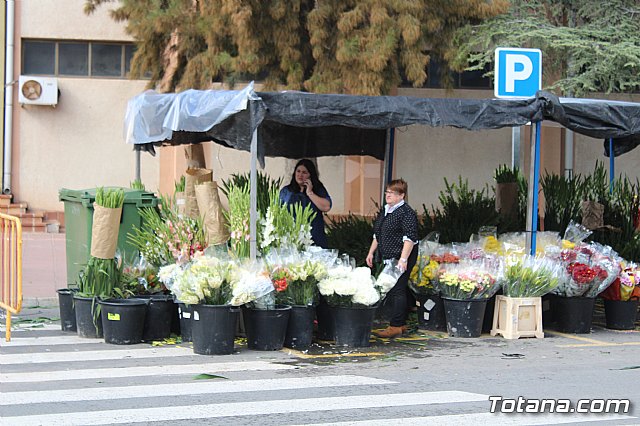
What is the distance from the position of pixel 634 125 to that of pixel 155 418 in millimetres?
7117

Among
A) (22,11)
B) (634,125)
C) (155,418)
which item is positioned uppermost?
(22,11)

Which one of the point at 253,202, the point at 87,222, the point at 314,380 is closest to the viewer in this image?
the point at 314,380

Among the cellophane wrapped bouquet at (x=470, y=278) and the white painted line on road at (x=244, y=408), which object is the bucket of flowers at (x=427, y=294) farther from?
the white painted line on road at (x=244, y=408)

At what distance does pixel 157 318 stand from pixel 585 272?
4.72 meters

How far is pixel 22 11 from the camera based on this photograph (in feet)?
74.4

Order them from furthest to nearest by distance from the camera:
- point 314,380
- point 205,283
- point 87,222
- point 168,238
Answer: point 87,222 < point 168,238 < point 205,283 < point 314,380

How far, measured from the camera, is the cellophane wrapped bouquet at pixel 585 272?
1099 cm

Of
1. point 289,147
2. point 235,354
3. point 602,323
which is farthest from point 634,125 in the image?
point 235,354

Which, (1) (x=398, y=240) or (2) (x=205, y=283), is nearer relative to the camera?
(2) (x=205, y=283)

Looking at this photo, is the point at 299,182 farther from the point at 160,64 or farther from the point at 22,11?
the point at 22,11

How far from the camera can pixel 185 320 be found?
995cm

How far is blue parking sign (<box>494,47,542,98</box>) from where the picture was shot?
38.8ft

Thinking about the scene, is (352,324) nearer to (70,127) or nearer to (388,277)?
(388,277)

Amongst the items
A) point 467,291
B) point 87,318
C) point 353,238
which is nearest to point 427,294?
point 467,291
